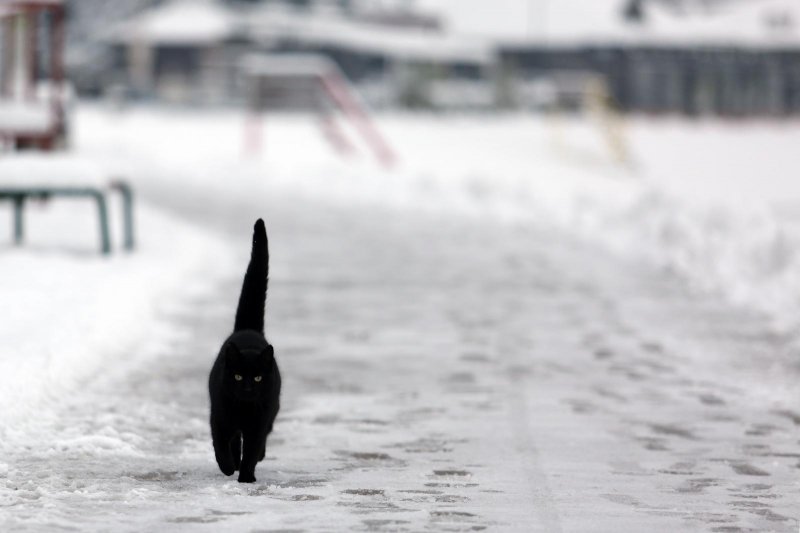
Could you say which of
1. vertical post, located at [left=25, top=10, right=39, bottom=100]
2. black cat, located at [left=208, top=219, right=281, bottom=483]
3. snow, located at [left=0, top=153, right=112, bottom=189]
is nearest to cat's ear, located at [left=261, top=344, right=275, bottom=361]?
black cat, located at [left=208, top=219, right=281, bottom=483]

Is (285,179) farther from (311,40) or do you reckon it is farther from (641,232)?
(311,40)

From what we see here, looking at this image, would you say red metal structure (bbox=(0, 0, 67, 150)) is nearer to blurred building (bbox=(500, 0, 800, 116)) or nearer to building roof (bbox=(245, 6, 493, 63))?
building roof (bbox=(245, 6, 493, 63))

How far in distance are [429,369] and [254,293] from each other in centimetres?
304

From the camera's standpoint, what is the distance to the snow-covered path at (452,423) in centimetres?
542

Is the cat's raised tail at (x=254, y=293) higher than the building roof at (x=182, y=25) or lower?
higher

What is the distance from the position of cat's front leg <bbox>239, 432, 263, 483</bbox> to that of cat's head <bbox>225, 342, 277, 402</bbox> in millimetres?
173

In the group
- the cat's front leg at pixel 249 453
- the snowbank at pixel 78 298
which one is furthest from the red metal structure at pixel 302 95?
the cat's front leg at pixel 249 453

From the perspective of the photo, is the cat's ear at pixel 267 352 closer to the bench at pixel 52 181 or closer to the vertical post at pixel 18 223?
the bench at pixel 52 181

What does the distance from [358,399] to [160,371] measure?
130 centimetres

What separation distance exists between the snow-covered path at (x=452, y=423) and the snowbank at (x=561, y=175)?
114 cm

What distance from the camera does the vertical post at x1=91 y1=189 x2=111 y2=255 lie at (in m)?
12.3

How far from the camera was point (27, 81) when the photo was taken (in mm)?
23062

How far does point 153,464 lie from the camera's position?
6125mm

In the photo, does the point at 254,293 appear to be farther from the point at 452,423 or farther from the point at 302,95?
the point at 302,95
